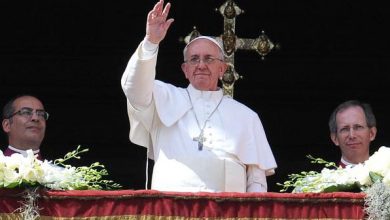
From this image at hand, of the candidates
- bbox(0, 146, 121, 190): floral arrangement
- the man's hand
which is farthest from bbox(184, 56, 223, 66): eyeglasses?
bbox(0, 146, 121, 190): floral arrangement

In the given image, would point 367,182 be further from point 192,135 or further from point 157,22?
point 157,22

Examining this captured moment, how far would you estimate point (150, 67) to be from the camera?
270 inches

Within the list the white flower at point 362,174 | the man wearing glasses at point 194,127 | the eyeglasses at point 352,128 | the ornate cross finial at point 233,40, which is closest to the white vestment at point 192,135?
the man wearing glasses at point 194,127

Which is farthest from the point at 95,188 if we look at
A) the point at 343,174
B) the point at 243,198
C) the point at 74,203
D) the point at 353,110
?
the point at 353,110

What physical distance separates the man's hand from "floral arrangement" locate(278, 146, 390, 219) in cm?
106

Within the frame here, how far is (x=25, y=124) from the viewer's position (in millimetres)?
7848

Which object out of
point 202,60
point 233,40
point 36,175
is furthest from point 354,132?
point 36,175

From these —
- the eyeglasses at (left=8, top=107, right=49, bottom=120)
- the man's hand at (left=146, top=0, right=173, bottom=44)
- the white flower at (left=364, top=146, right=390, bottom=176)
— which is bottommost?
the white flower at (left=364, top=146, right=390, bottom=176)

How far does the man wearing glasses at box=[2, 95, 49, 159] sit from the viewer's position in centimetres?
781

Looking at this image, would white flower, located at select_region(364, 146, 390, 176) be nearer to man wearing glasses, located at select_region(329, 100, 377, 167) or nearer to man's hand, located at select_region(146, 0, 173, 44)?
man wearing glasses, located at select_region(329, 100, 377, 167)

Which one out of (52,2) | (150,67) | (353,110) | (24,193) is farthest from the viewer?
(52,2)

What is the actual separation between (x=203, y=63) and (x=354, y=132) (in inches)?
40.2

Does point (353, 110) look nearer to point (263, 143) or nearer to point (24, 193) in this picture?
point (263, 143)

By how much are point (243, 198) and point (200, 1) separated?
3.28 metres
